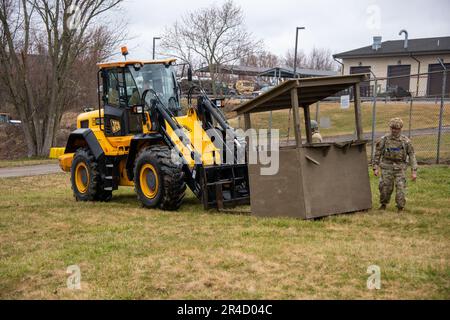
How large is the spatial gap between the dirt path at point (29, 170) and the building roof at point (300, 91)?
12996 mm

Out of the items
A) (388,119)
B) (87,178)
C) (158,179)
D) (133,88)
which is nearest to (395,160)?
(158,179)

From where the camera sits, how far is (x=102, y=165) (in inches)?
472

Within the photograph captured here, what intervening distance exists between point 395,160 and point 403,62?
3388 centimetres

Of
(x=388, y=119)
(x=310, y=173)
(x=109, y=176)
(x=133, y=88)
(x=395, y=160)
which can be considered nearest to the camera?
(x=310, y=173)

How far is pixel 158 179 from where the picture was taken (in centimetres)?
1022

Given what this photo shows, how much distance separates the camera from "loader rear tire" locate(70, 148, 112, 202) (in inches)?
474

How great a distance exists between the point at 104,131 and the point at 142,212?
243 centimetres

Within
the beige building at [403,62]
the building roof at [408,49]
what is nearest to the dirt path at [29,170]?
the beige building at [403,62]

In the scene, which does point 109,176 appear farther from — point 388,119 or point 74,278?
point 388,119

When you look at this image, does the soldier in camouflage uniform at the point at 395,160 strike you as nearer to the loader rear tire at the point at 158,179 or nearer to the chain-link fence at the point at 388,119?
the loader rear tire at the point at 158,179

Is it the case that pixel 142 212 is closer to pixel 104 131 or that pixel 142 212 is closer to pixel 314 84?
pixel 104 131

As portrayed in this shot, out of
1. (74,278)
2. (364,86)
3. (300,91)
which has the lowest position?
(74,278)

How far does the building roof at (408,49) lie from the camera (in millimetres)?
39812

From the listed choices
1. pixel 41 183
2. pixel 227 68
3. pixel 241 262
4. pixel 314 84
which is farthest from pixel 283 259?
pixel 227 68
